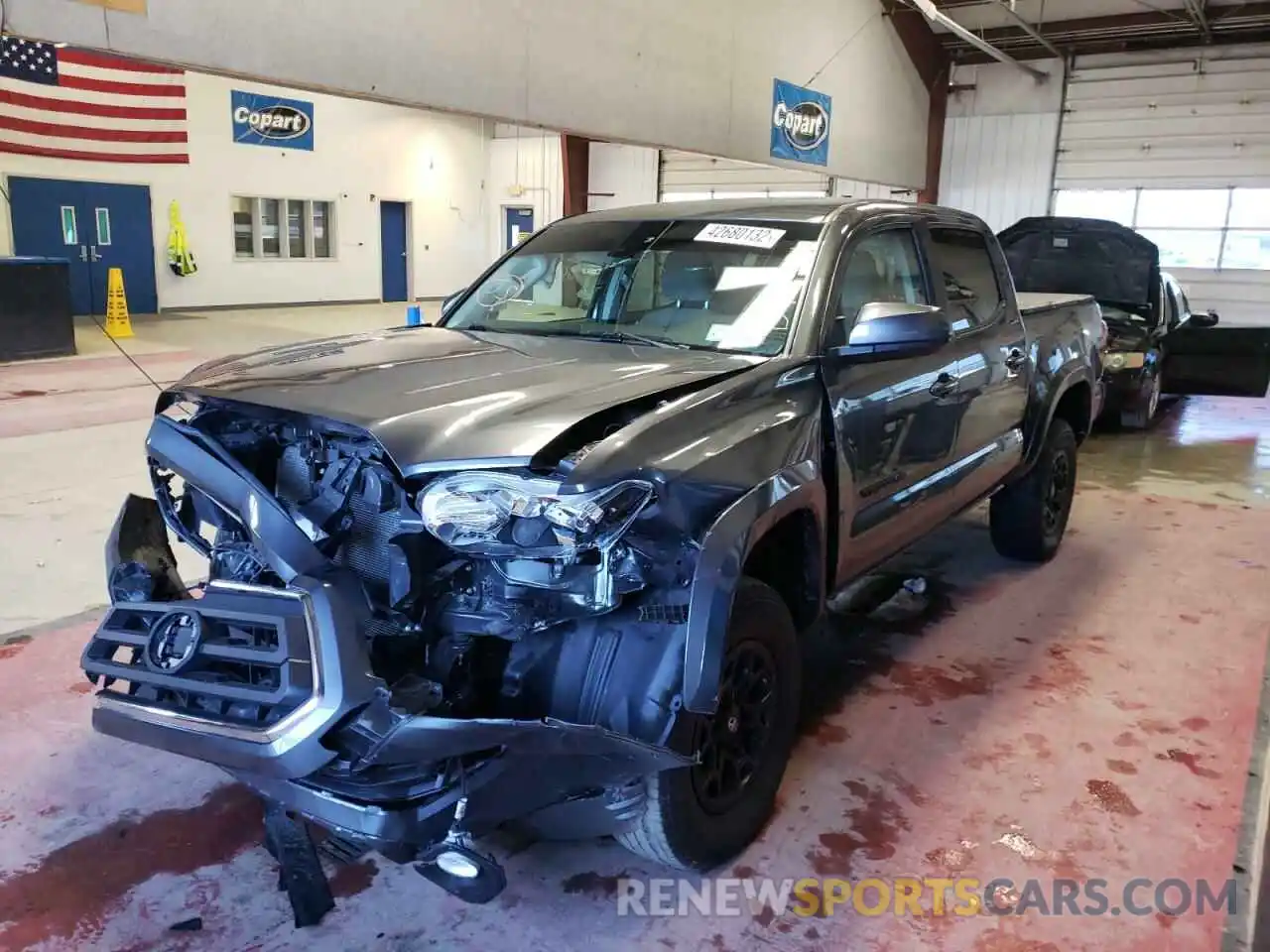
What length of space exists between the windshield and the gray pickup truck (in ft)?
0.06

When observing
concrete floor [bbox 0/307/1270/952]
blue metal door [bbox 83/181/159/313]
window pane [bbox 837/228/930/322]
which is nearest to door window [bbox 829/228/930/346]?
window pane [bbox 837/228/930/322]

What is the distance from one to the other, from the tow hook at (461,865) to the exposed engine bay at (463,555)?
0.24 meters

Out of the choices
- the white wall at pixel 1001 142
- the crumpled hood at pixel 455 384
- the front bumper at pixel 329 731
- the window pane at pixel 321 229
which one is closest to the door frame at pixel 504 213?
the window pane at pixel 321 229

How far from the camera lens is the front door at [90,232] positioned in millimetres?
15336

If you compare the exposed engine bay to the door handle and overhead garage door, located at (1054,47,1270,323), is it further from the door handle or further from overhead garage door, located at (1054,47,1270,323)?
overhead garage door, located at (1054,47,1270,323)

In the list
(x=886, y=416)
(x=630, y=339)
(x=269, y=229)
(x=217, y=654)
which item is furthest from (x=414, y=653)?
(x=269, y=229)

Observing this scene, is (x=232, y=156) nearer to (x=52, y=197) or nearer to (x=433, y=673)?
(x=52, y=197)

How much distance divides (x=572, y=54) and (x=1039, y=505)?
19.8 feet

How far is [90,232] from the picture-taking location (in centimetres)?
1605

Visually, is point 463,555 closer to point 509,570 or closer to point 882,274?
point 509,570

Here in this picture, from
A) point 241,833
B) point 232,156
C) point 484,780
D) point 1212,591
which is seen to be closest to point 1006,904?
point 484,780

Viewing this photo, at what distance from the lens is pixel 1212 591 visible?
15.6 feet

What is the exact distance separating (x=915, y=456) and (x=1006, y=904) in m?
1.46

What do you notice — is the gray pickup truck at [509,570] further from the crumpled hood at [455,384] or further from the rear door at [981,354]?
the rear door at [981,354]
